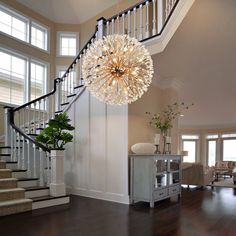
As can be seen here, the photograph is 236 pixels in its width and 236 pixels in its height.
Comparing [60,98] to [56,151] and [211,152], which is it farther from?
[211,152]

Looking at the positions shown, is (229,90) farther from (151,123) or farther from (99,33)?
(99,33)

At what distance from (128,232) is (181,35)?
3533mm

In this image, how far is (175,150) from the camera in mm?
6922

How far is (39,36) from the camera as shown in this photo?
29.1ft

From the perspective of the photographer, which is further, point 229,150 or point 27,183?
point 229,150

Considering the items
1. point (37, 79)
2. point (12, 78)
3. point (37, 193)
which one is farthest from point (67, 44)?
point (37, 193)

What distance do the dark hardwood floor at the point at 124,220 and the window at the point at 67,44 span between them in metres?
5.99

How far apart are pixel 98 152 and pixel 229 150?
9598 mm

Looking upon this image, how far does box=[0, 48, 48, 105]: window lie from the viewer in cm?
764

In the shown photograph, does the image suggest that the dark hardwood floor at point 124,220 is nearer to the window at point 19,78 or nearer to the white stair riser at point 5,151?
the white stair riser at point 5,151

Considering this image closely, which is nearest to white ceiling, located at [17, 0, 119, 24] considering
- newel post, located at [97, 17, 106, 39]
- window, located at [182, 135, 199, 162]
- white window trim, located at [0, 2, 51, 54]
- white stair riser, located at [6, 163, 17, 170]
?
white window trim, located at [0, 2, 51, 54]

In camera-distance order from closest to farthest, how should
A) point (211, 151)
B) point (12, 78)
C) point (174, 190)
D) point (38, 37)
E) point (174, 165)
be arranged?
1. point (174, 190)
2. point (174, 165)
3. point (12, 78)
4. point (38, 37)
5. point (211, 151)

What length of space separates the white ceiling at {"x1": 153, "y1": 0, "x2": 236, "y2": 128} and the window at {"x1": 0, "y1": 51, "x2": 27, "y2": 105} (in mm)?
4546

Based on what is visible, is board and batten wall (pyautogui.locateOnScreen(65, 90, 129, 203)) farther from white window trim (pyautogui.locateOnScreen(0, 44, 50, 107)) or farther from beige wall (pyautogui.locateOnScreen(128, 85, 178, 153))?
white window trim (pyautogui.locateOnScreen(0, 44, 50, 107))
